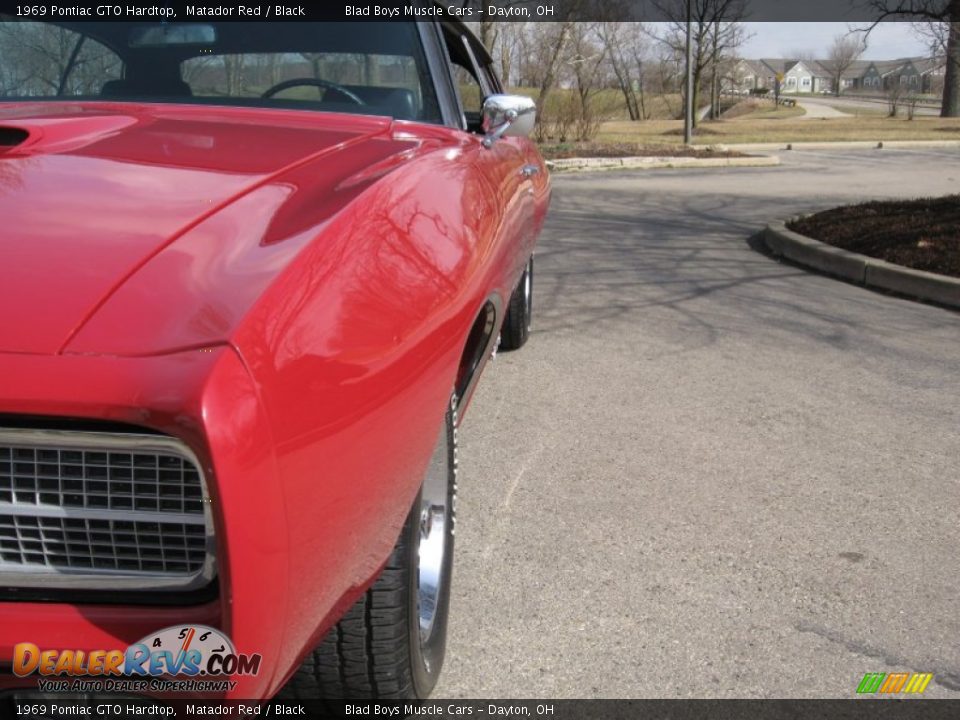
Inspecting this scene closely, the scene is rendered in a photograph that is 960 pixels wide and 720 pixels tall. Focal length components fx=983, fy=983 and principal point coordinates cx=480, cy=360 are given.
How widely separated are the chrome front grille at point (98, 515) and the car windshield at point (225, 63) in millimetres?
1821

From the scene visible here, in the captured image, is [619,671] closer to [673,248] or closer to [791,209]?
[673,248]

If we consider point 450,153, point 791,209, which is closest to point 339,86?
point 450,153

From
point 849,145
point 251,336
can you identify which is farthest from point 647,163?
point 251,336

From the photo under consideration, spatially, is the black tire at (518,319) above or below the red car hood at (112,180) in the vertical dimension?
below

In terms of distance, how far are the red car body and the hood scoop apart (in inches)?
0.6

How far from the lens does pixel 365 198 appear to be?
191cm

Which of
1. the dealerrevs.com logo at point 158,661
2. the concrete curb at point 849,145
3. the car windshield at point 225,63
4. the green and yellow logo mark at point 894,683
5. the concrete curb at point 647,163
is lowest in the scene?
the green and yellow logo mark at point 894,683

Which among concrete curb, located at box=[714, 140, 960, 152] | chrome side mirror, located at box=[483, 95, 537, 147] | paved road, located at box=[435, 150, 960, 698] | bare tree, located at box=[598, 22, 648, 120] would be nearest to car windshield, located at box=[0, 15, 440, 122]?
chrome side mirror, located at box=[483, 95, 537, 147]

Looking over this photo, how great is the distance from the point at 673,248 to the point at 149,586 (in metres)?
7.73

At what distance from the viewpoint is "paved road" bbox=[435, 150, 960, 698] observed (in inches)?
98.0

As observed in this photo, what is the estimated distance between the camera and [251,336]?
1.41 meters

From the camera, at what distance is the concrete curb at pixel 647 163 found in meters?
18.1

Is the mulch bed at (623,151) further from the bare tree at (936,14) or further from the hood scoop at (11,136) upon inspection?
the hood scoop at (11,136)

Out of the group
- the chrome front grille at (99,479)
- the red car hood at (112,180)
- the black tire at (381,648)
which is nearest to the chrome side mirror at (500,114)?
the red car hood at (112,180)
